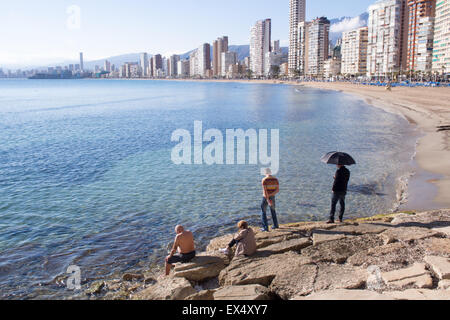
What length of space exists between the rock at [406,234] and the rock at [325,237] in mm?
957

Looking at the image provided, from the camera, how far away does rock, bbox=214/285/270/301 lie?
6.48m

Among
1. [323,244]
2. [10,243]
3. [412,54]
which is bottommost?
[10,243]

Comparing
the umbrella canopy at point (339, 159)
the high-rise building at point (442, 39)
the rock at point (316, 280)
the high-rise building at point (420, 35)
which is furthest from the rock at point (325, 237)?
the high-rise building at point (420, 35)

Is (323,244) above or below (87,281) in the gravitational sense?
above

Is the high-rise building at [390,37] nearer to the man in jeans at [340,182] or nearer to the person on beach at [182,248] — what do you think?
the man in jeans at [340,182]

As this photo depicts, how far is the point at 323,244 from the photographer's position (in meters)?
8.66

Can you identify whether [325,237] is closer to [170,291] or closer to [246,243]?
[246,243]

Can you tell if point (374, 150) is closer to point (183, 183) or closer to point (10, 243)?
point (183, 183)

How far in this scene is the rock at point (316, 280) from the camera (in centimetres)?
679

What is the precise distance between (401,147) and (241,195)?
14201mm
